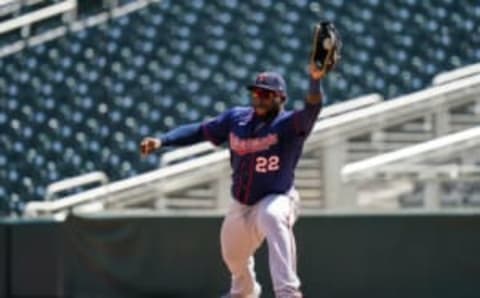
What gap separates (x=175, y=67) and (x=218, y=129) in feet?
21.5

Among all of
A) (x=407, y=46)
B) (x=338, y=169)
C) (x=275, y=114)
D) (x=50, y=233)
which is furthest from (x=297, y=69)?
(x=275, y=114)

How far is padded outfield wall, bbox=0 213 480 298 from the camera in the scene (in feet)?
26.0

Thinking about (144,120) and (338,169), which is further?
(144,120)

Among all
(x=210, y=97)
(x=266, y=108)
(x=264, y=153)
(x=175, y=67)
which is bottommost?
(x=264, y=153)

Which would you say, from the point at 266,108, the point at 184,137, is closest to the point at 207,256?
the point at 184,137

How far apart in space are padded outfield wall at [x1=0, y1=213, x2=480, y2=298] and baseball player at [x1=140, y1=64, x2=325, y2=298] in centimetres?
198

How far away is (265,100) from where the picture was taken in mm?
5898

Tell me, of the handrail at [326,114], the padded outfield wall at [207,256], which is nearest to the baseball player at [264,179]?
the padded outfield wall at [207,256]

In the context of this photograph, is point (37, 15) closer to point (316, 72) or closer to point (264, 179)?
point (264, 179)

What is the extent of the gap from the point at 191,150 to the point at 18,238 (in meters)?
2.55

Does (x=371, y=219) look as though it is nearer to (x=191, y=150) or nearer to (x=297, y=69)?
(x=191, y=150)

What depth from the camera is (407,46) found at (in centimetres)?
1256

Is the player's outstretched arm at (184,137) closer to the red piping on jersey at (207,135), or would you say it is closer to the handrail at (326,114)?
the red piping on jersey at (207,135)

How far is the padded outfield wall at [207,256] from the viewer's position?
7930 millimetres
